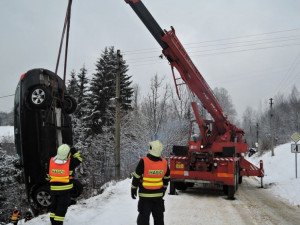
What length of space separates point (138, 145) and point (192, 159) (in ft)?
46.6

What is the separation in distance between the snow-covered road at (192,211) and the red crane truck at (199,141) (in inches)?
27.4

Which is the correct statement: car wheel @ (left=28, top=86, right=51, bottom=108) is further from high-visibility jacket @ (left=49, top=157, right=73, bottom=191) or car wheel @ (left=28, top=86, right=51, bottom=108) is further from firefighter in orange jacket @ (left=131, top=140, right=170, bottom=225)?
firefighter in orange jacket @ (left=131, top=140, right=170, bottom=225)

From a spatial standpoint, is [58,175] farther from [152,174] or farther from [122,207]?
[122,207]

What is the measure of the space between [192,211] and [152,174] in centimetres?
345

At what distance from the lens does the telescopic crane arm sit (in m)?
9.19

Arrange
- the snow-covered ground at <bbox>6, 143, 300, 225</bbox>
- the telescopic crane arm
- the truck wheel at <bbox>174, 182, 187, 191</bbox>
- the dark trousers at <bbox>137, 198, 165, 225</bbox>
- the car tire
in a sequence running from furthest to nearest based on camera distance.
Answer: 1. the truck wheel at <bbox>174, 182, 187, 191</bbox>
2. the telescopic crane arm
3. the car tire
4. the snow-covered ground at <bbox>6, 143, 300, 225</bbox>
5. the dark trousers at <bbox>137, 198, 165, 225</bbox>

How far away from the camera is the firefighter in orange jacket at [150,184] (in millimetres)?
4704

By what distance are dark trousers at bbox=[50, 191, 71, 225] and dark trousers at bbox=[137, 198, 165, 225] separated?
1446mm

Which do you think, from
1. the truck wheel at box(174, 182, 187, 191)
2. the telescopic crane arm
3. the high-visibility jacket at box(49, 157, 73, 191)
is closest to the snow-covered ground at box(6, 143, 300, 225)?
the truck wheel at box(174, 182, 187, 191)

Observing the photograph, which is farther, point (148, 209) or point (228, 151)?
point (228, 151)

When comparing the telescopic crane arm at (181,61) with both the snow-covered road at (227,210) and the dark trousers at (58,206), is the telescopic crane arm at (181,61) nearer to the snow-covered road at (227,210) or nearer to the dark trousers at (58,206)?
the snow-covered road at (227,210)

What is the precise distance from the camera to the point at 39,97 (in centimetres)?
674

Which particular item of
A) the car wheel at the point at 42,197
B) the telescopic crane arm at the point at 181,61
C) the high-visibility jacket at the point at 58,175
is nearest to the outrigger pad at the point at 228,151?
the telescopic crane arm at the point at 181,61

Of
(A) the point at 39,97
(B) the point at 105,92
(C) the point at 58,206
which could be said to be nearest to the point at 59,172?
(C) the point at 58,206
